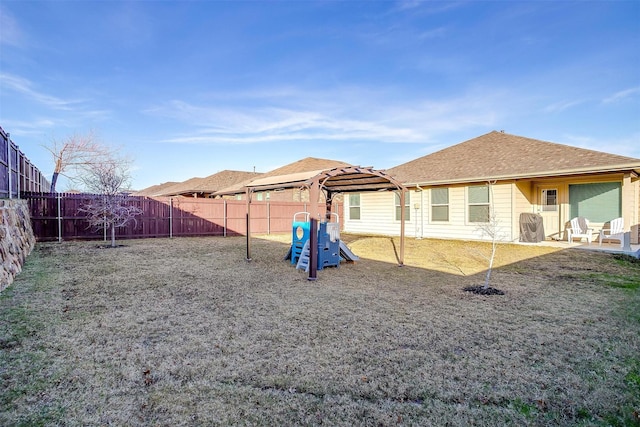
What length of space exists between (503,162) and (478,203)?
1.76 meters

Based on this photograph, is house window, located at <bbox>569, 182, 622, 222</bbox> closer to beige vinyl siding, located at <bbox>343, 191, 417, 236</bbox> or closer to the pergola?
beige vinyl siding, located at <bbox>343, 191, 417, 236</bbox>

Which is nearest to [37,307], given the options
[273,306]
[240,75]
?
[273,306]

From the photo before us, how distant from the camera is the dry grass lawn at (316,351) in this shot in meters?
2.29

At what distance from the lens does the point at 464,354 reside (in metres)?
3.20

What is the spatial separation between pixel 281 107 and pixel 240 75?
3.00 metres

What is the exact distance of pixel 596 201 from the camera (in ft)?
35.0

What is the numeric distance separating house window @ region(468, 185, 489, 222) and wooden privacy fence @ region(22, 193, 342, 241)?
9.74 m

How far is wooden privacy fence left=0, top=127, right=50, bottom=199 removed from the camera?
25.9 ft

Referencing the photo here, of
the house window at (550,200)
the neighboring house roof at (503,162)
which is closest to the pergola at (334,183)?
the neighboring house roof at (503,162)

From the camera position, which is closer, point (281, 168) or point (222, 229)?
point (222, 229)

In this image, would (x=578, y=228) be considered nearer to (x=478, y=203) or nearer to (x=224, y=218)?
(x=478, y=203)

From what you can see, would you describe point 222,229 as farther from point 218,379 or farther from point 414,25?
point 218,379

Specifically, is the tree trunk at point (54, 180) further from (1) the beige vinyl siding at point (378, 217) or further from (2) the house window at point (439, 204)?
(2) the house window at point (439, 204)

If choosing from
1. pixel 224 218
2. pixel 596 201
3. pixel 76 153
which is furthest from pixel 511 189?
pixel 76 153
